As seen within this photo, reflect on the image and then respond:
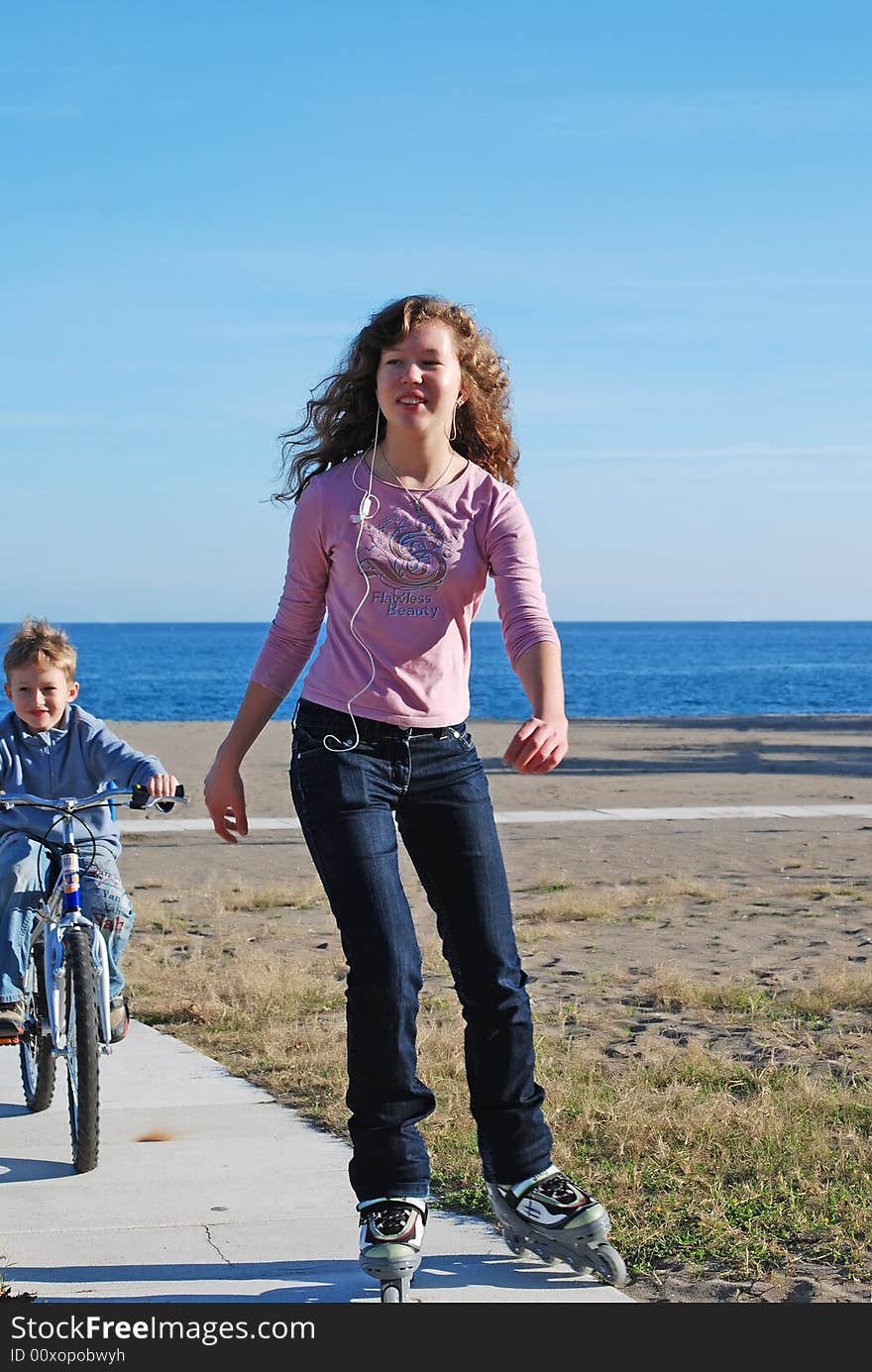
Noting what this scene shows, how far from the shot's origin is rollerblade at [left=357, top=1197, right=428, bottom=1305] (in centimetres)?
344

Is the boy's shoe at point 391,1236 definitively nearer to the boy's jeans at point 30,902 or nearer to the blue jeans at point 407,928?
the blue jeans at point 407,928

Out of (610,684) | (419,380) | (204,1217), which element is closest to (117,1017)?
(204,1217)

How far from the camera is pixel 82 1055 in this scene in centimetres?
452

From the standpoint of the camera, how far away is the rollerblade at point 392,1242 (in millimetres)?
3443

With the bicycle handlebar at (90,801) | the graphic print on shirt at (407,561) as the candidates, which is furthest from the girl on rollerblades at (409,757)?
the bicycle handlebar at (90,801)

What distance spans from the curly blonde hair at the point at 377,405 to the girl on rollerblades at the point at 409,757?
1 centimetres

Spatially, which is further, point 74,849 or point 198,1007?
point 198,1007

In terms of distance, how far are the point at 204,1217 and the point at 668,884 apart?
7.15 metres

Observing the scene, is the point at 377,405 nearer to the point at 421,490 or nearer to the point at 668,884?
the point at 421,490

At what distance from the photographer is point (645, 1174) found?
4.42 metres

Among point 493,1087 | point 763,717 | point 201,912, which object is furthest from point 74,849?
point 763,717

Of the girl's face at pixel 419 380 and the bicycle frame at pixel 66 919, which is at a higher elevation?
the girl's face at pixel 419 380

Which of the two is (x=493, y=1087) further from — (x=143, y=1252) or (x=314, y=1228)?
(x=143, y=1252)
